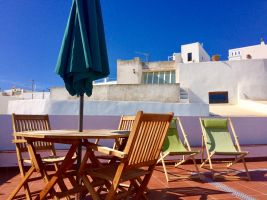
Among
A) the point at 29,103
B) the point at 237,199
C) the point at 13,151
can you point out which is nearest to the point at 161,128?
the point at 237,199

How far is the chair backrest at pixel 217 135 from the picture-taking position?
5.55 m

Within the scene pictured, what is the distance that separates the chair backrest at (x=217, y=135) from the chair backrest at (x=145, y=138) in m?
2.75

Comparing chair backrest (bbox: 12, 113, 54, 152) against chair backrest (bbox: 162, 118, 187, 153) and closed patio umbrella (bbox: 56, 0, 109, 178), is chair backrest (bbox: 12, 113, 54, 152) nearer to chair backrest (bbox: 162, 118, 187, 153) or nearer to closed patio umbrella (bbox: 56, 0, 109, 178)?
closed patio umbrella (bbox: 56, 0, 109, 178)

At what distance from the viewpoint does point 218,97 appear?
24703 millimetres

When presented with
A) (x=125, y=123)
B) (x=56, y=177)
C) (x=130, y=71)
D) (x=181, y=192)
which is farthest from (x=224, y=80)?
(x=56, y=177)

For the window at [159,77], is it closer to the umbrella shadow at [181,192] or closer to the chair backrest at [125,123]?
the chair backrest at [125,123]

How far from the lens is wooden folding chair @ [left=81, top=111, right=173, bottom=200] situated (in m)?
2.50

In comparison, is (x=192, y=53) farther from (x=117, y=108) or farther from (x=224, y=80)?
(x=117, y=108)

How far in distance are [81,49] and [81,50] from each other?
0.04 ft

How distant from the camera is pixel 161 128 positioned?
2949 millimetres

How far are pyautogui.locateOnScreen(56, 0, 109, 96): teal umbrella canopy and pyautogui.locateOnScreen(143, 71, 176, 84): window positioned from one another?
2508 cm

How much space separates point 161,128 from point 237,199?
5.09ft

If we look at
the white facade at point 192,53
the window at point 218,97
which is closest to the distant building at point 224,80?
the window at point 218,97

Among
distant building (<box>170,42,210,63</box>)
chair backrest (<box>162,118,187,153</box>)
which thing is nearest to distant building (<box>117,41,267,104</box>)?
distant building (<box>170,42,210,63</box>)
